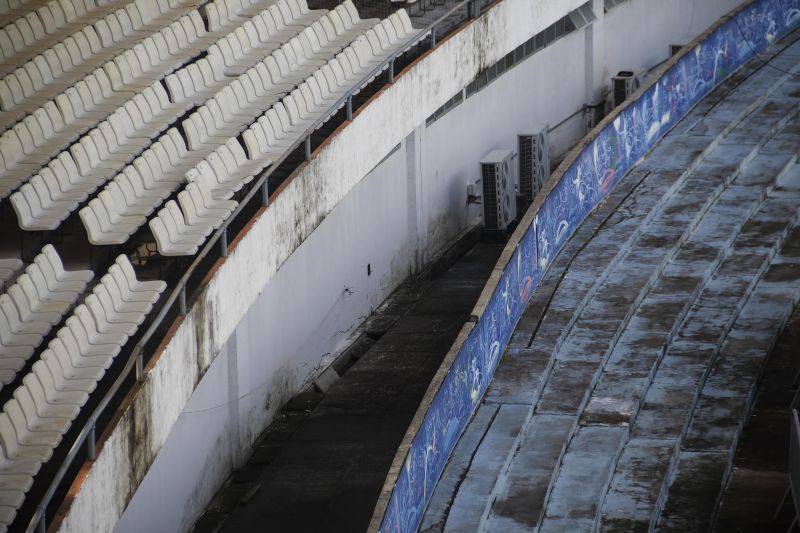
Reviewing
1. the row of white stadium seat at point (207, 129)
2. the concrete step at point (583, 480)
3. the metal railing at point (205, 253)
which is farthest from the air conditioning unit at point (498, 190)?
the concrete step at point (583, 480)

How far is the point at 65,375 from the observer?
10.9m

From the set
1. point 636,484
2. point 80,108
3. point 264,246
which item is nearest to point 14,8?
point 80,108

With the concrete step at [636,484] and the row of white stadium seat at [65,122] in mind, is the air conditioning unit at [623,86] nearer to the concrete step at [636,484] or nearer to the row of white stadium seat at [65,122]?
the row of white stadium seat at [65,122]

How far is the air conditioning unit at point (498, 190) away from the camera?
20.6 m

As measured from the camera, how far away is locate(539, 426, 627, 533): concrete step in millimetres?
13164

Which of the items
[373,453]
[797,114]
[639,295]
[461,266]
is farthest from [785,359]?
[797,114]

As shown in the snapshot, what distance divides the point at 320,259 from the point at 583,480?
16.2ft

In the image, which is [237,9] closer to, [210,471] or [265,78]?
[265,78]

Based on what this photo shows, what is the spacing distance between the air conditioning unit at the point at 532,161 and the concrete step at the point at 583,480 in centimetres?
752

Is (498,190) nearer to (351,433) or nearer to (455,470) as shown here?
(351,433)

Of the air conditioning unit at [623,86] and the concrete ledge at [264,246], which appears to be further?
the air conditioning unit at [623,86]

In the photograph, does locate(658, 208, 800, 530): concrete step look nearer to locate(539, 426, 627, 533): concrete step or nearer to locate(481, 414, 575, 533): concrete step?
locate(539, 426, 627, 533): concrete step

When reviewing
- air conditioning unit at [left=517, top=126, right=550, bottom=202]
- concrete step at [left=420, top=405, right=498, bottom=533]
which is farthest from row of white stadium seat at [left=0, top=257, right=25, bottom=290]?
air conditioning unit at [left=517, top=126, right=550, bottom=202]

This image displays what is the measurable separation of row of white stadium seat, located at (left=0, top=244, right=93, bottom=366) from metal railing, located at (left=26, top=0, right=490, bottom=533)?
66 cm
